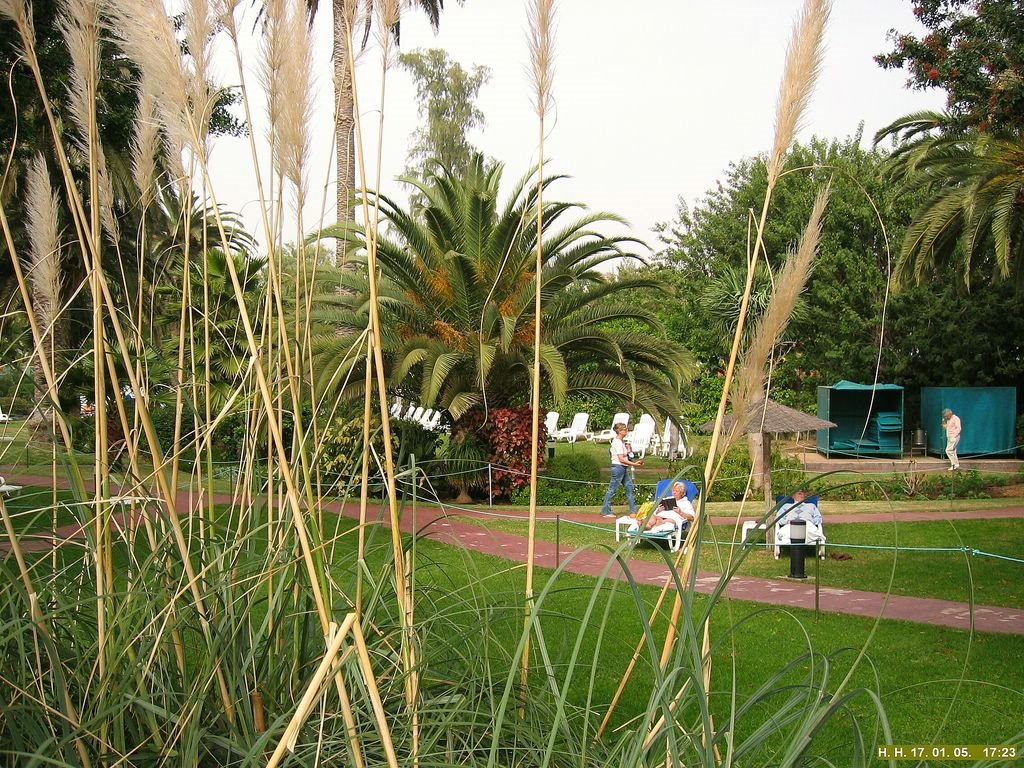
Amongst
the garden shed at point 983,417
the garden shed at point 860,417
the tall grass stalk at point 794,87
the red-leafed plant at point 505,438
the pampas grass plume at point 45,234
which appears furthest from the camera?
the garden shed at point 860,417

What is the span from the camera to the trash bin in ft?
28.5

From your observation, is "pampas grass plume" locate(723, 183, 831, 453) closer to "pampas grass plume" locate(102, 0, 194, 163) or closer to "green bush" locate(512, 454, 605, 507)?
"pampas grass plume" locate(102, 0, 194, 163)

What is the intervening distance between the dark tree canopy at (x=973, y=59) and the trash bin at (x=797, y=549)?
581 cm

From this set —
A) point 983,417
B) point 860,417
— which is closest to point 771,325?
point 983,417

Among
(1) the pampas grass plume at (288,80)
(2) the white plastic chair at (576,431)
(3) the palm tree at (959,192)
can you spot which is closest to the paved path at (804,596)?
(1) the pampas grass plume at (288,80)

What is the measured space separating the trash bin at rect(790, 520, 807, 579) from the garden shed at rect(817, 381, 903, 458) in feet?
54.2

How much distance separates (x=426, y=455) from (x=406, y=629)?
1461 cm

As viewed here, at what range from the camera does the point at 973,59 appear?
37.6ft

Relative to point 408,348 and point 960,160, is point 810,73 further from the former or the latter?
point 960,160

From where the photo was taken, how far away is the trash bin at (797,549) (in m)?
8.69

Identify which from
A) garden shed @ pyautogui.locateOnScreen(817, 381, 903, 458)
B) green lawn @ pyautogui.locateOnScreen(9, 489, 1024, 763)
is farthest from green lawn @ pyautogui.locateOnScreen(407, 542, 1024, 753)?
garden shed @ pyautogui.locateOnScreen(817, 381, 903, 458)

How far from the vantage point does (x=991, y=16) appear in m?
10.7

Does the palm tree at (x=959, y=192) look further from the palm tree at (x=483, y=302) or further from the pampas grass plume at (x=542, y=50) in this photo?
the pampas grass plume at (x=542, y=50)

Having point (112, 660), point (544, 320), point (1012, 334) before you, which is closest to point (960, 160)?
point (544, 320)
